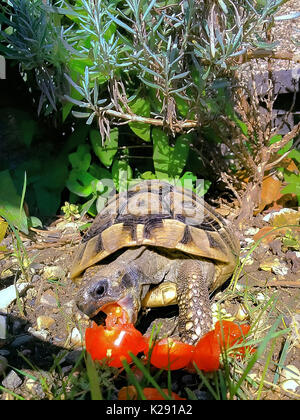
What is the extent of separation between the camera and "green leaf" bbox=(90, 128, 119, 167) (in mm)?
3043

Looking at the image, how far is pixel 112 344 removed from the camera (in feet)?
5.87

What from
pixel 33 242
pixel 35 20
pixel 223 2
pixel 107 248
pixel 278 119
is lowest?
pixel 33 242

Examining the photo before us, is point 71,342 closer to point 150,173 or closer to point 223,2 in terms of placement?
point 150,173

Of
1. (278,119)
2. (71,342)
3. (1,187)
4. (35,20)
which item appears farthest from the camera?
(278,119)

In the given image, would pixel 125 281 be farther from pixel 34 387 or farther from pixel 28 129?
pixel 28 129

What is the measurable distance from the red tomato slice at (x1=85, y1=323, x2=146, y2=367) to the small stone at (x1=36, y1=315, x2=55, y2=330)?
1.59ft

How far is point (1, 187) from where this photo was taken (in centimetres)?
305

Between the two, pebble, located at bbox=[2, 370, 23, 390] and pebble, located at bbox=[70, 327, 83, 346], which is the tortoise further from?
pebble, located at bbox=[2, 370, 23, 390]

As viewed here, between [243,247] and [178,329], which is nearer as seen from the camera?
[178,329]

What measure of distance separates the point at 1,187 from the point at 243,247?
1630mm

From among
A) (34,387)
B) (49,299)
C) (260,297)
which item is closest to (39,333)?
(49,299)

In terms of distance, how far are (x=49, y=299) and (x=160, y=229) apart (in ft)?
2.35

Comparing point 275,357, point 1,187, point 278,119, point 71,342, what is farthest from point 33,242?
point 278,119

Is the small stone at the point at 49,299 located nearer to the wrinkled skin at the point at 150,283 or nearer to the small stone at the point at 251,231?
the wrinkled skin at the point at 150,283
